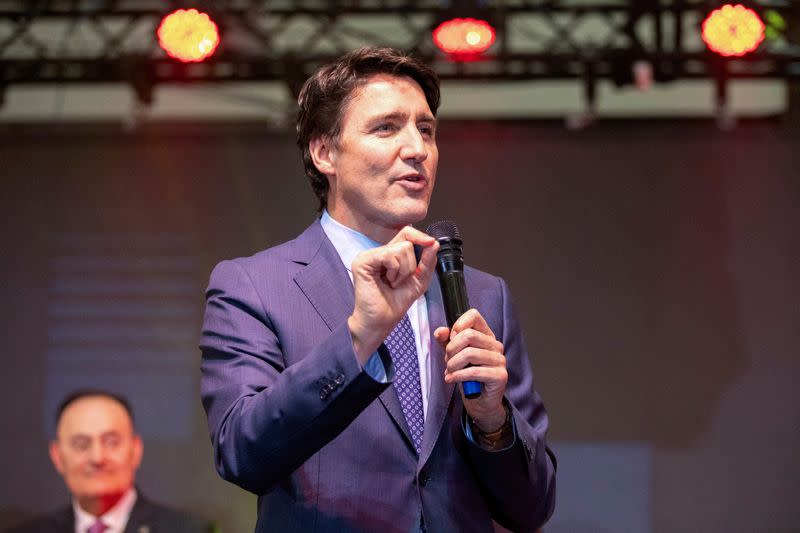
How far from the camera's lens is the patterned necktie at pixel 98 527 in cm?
470

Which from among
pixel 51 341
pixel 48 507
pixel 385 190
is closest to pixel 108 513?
pixel 48 507

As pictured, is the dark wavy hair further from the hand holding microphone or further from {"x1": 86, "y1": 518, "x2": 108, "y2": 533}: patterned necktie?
{"x1": 86, "y1": 518, "x2": 108, "y2": 533}: patterned necktie

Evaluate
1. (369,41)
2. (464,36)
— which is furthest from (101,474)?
(464,36)

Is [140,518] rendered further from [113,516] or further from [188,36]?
[188,36]

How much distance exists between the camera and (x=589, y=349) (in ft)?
17.4

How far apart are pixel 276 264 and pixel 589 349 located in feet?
12.1

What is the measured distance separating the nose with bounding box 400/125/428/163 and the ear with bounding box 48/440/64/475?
148 inches

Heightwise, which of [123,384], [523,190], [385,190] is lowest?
[123,384]

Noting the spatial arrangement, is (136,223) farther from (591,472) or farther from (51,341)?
(591,472)

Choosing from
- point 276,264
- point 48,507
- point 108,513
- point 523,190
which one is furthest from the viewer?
Result: point 523,190

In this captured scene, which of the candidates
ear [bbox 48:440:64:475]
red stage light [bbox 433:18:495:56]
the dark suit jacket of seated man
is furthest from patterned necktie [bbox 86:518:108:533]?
red stage light [bbox 433:18:495:56]

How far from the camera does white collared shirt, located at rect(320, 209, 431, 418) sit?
180 centimetres

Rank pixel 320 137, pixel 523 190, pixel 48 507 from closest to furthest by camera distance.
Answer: pixel 320 137
pixel 48 507
pixel 523 190

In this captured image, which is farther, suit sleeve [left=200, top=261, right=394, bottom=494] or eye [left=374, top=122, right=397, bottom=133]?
eye [left=374, top=122, right=397, bottom=133]
